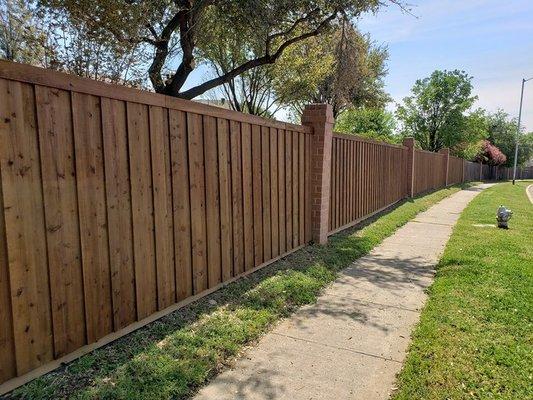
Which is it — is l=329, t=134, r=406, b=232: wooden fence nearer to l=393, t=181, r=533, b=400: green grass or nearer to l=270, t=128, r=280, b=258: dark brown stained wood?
l=270, t=128, r=280, b=258: dark brown stained wood

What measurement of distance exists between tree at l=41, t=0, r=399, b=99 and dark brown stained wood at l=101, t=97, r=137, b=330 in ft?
18.3

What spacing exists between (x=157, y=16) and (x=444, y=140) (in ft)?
86.1

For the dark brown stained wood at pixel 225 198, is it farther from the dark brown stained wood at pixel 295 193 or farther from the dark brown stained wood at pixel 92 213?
the dark brown stained wood at pixel 295 193

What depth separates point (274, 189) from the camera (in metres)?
5.63

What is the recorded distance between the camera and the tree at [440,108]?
30.0 m

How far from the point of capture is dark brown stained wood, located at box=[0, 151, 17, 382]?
8.16ft

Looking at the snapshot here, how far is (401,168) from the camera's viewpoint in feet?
45.3

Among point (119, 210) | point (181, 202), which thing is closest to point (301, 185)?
point (181, 202)

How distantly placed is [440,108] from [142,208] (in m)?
31.2

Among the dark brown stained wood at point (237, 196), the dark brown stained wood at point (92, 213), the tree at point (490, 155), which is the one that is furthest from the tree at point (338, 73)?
the tree at point (490, 155)

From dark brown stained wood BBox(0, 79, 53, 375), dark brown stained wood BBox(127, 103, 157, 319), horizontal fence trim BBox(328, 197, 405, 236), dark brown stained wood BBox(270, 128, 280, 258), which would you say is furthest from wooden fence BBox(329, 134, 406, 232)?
dark brown stained wood BBox(0, 79, 53, 375)

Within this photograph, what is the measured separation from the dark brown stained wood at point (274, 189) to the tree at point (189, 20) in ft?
13.3

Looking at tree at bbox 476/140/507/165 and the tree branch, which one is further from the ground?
the tree branch

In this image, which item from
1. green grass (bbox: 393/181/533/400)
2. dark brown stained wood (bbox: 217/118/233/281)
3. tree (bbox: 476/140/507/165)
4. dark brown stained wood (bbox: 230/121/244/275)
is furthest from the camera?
tree (bbox: 476/140/507/165)
